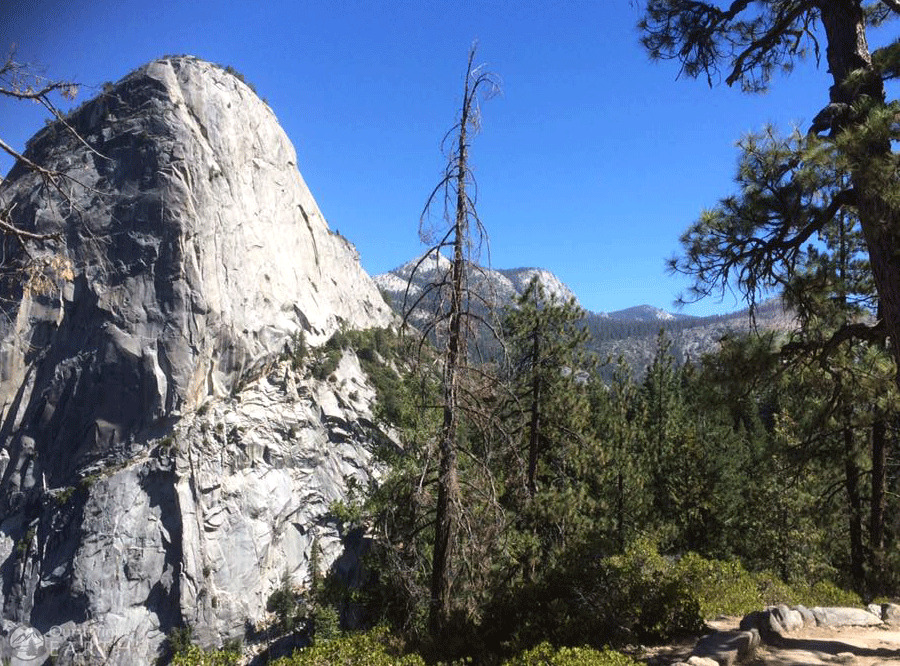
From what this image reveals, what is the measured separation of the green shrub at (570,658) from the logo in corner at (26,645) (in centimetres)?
4665

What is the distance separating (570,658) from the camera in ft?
15.3

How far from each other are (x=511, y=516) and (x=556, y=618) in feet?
16.2

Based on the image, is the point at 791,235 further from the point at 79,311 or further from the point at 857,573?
the point at 79,311

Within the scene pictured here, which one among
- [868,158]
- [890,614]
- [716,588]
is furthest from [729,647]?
[868,158]

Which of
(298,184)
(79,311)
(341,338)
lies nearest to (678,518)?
(341,338)

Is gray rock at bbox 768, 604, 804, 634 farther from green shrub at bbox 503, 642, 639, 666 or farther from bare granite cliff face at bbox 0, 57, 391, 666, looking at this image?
bare granite cliff face at bbox 0, 57, 391, 666

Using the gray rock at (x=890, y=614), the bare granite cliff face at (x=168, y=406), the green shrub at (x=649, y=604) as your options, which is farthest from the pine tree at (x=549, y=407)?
the bare granite cliff face at (x=168, y=406)

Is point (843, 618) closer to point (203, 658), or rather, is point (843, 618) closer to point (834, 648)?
point (834, 648)

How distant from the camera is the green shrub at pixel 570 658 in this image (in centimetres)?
457

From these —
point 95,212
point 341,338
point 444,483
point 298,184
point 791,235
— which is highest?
point 298,184

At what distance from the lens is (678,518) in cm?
1778

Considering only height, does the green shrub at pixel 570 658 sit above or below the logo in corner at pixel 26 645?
above

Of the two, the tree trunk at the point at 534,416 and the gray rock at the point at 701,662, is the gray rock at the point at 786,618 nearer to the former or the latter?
the gray rock at the point at 701,662

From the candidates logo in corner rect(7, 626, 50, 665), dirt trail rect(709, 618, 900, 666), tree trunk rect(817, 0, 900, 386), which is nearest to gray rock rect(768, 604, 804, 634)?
dirt trail rect(709, 618, 900, 666)
